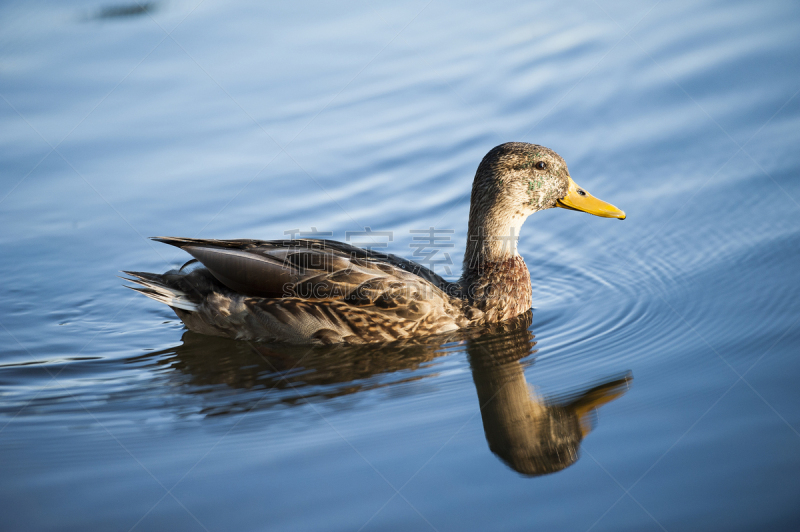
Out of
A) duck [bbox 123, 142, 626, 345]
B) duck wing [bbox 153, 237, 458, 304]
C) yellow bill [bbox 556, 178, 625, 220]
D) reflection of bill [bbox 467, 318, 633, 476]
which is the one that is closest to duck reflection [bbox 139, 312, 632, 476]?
reflection of bill [bbox 467, 318, 633, 476]

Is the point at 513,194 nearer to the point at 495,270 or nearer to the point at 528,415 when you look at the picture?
the point at 495,270

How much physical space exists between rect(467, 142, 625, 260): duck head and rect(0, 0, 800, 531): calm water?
0.70m

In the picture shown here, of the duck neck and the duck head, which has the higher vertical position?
the duck head

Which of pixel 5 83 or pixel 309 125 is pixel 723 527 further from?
pixel 5 83

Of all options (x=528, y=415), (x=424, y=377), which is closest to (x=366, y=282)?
(x=424, y=377)

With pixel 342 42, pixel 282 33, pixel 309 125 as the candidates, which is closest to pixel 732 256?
pixel 309 125

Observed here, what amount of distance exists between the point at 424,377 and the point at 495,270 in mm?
1503

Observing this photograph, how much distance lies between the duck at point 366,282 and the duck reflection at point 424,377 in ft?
0.44

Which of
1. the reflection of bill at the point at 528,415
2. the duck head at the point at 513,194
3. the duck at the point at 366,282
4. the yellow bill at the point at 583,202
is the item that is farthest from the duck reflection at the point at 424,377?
the yellow bill at the point at 583,202

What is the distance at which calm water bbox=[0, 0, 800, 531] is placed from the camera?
4336 mm

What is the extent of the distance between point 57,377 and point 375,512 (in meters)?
3.05

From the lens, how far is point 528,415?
16.9 ft

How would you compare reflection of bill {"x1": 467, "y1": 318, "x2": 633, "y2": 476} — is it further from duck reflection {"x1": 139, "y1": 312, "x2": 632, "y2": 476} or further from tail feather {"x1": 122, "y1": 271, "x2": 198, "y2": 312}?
tail feather {"x1": 122, "y1": 271, "x2": 198, "y2": 312}

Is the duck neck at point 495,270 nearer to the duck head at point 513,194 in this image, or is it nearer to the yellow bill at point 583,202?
the duck head at point 513,194
